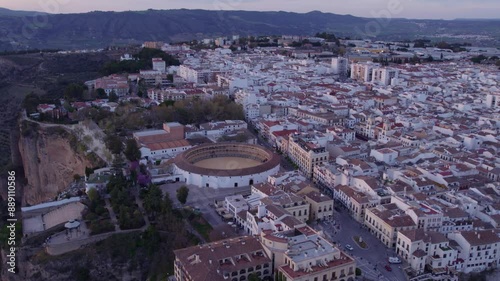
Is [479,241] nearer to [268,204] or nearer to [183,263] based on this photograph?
[268,204]

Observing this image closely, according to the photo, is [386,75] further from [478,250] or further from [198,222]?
[198,222]

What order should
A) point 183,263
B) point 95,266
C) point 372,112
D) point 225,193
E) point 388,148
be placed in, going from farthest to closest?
1. point 372,112
2. point 388,148
3. point 225,193
4. point 95,266
5. point 183,263

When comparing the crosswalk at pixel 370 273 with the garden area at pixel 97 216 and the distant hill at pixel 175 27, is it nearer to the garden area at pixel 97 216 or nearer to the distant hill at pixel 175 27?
the garden area at pixel 97 216

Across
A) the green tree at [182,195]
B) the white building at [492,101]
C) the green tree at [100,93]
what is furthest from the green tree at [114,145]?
A: the white building at [492,101]

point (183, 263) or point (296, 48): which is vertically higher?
point (296, 48)

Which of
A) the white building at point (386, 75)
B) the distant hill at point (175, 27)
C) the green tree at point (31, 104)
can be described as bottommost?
the green tree at point (31, 104)

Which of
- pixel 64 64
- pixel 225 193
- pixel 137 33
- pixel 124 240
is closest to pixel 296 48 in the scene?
pixel 64 64

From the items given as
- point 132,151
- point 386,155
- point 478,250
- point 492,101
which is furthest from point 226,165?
point 492,101
